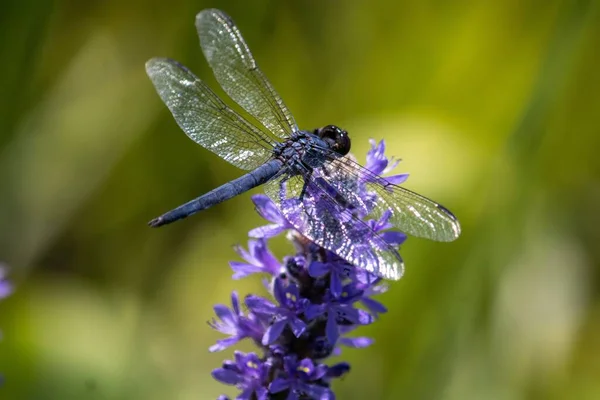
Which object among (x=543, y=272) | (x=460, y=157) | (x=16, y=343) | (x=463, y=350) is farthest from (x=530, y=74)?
(x=16, y=343)

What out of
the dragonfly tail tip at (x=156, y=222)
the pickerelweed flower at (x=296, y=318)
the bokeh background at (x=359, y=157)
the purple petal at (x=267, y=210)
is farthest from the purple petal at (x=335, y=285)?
the bokeh background at (x=359, y=157)

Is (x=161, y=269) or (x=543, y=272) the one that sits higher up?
(x=543, y=272)


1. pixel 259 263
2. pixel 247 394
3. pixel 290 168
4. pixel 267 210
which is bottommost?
pixel 247 394

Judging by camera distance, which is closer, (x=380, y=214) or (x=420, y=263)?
(x=380, y=214)

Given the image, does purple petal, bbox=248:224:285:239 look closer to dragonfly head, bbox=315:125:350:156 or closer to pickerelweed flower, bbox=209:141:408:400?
pickerelweed flower, bbox=209:141:408:400

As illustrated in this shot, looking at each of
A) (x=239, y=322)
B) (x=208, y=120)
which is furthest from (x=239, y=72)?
Answer: (x=239, y=322)

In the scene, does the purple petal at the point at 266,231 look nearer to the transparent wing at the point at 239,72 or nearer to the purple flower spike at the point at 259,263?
the purple flower spike at the point at 259,263

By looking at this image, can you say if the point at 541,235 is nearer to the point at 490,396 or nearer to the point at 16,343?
the point at 490,396

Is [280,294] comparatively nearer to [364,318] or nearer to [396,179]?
[364,318]
